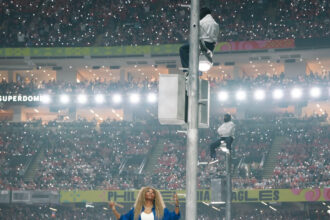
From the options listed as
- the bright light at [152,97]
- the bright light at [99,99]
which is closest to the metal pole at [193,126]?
the bright light at [152,97]

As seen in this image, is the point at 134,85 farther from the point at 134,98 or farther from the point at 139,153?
the point at 139,153

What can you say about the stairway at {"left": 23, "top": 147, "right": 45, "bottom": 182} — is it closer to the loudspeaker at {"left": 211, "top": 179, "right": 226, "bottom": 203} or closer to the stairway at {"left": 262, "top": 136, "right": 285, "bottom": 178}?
the stairway at {"left": 262, "top": 136, "right": 285, "bottom": 178}

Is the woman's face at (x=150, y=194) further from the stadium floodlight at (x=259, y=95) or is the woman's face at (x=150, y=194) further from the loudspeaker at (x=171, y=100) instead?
the stadium floodlight at (x=259, y=95)

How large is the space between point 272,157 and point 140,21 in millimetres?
15439

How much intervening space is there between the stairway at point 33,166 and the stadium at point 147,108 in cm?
9

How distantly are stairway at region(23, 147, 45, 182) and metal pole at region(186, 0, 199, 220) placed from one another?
36.5 m

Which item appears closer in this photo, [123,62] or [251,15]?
[251,15]

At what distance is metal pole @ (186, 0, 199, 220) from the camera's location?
258 inches

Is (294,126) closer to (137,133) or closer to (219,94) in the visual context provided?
(219,94)

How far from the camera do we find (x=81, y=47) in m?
48.4

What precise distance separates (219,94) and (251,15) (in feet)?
22.6

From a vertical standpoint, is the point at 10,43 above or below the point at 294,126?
above

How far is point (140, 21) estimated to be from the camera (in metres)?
48.3

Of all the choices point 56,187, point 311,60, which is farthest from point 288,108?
point 56,187
